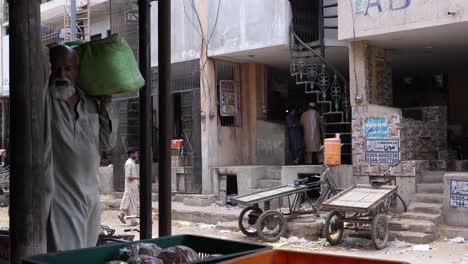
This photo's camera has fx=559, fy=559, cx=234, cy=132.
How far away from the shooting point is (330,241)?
1007 cm

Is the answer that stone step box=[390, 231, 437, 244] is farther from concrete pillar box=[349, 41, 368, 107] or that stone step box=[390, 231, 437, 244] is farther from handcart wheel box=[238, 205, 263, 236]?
concrete pillar box=[349, 41, 368, 107]

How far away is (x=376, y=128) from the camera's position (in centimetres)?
1241

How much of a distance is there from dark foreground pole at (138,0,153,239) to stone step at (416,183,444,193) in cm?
912

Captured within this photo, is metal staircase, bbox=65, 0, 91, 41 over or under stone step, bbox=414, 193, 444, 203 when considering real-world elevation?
over

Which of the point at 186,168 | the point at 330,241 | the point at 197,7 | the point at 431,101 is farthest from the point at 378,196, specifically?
the point at 431,101

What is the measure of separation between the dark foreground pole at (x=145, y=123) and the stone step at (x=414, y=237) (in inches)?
285

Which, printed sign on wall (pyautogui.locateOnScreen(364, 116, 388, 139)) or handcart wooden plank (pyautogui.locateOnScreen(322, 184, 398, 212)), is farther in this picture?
printed sign on wall (pyautogui.locateOnScreen(364, 116, 388, 139))

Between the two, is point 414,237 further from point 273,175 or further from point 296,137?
point 296,137

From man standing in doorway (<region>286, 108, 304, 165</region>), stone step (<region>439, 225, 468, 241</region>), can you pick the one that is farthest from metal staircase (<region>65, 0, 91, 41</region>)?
stone step (<region>439, 225, 468, 241</region>)

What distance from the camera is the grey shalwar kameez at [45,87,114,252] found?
307 cm

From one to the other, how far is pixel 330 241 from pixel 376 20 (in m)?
4.93

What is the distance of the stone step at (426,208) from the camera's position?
10969mm

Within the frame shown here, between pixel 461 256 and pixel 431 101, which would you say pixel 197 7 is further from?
pixel 461 256

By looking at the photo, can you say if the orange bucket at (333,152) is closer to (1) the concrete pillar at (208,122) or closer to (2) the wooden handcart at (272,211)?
(2) the wooden handcart at (272,211)
